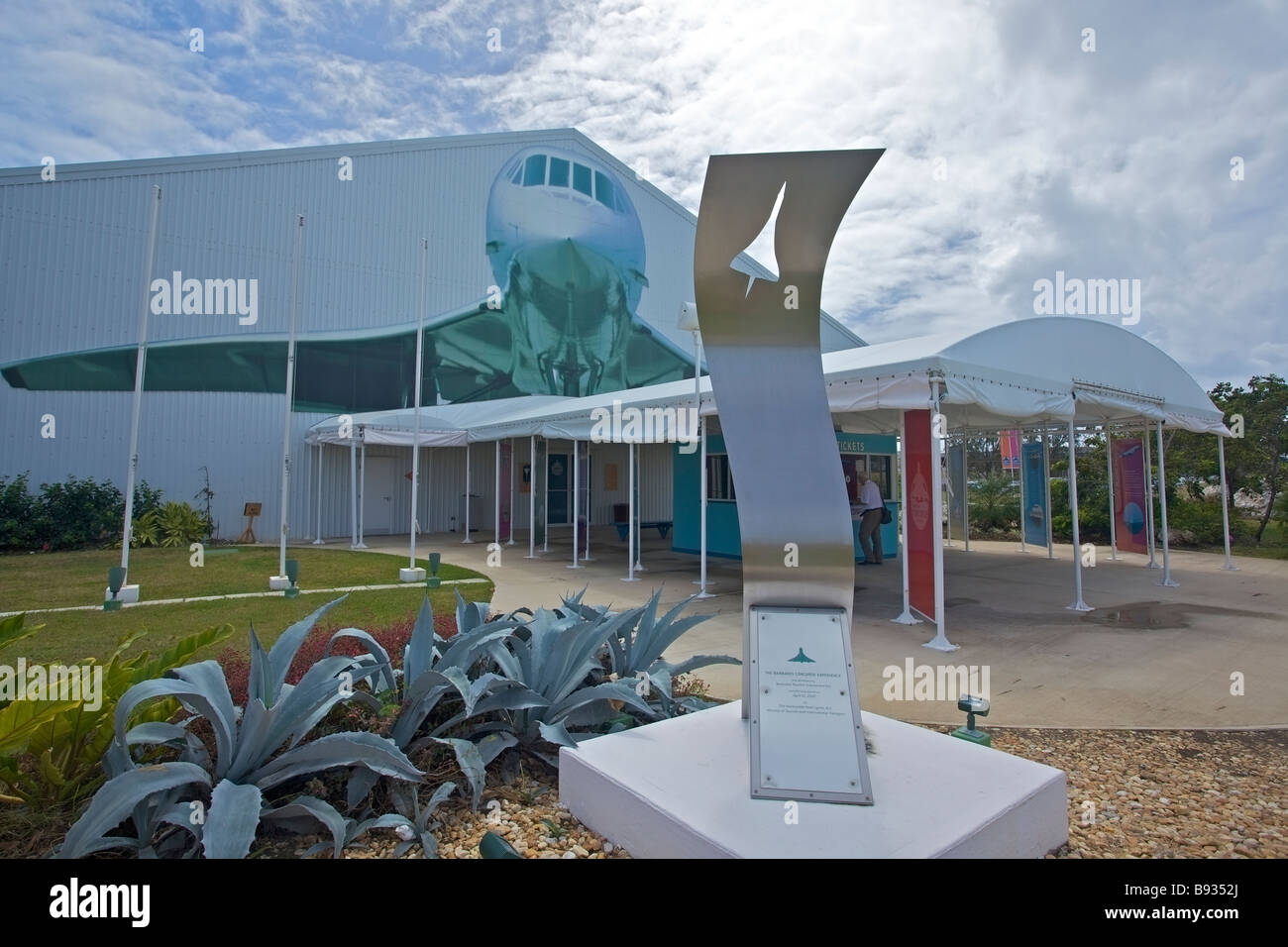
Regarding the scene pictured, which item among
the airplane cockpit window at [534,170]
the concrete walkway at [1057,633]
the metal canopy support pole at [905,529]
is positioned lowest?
the concrete walkway at [1057,633]

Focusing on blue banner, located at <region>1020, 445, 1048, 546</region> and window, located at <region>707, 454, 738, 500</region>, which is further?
blue banner, located at <region>1020, 445, 1048, 546</region>

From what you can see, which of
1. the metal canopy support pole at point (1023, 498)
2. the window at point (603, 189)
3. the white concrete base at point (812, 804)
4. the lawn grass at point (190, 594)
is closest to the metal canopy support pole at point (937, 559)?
the white concrete base at point (812, 804)

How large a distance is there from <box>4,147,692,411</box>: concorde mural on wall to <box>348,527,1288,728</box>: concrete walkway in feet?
24.9

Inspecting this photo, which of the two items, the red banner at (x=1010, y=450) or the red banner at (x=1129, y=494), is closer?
the red banner at (x=1129, y=494)

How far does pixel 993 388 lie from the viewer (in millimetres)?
6938

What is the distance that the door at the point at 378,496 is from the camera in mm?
17531

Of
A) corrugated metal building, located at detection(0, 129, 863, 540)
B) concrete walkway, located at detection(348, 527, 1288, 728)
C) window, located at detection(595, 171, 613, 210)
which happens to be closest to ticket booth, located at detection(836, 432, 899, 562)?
concrete walkway, located at detection(348, 527, 1288, 728)

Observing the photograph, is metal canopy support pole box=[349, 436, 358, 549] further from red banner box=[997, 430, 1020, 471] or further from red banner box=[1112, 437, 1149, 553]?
red banner box=[997, 430, 1020, 471]

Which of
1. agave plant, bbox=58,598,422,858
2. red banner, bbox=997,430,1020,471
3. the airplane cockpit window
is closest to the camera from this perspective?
agave plant, bbox=58,598,422,858

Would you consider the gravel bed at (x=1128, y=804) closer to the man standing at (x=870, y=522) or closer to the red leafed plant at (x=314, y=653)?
the red leafed plant at (x=314, y=653)

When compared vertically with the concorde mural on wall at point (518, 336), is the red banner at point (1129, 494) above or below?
below

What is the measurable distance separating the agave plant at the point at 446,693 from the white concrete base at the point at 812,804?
41cm

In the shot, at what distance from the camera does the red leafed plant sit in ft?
11.7

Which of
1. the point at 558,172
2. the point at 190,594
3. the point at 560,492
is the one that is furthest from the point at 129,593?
the point at 558,172
